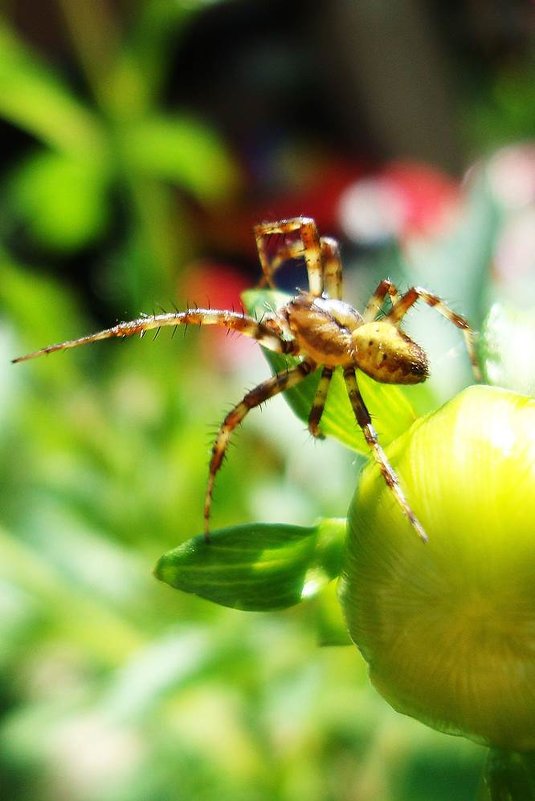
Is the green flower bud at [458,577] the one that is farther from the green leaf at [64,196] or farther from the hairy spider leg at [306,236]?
the green leaf at [64,196]

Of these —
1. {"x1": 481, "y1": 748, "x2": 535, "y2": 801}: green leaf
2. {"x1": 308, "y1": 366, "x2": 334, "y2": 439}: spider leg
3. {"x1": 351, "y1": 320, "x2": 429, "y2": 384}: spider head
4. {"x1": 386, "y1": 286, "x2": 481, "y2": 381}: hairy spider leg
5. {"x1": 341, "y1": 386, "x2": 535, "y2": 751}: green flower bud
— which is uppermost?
{"x1": 386, "y1": 286, "x2": 481, "y2": 381}: hairy spider leg

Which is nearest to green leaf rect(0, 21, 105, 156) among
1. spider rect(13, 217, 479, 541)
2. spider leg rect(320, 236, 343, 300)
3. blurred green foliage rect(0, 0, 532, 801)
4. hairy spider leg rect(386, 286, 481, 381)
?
blurred green foliage rect(0, 0, 532, 801)

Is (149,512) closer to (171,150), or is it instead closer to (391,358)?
A: (391,358)

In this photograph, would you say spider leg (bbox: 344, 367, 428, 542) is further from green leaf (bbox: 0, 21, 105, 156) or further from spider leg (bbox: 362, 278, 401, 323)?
green leaf (bbox: 0, 21, 105, 156)

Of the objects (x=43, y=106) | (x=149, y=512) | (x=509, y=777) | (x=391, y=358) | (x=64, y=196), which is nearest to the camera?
(x=509, y=777)

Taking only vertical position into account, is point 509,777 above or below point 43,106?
below

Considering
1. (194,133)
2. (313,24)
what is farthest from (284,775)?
(313,24)

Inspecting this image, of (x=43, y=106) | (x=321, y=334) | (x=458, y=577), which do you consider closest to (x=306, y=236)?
(x=321, y=334)
